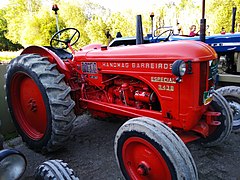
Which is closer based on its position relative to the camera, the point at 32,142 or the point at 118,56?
the point at 118,56

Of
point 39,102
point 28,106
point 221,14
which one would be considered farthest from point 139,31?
point 221,14

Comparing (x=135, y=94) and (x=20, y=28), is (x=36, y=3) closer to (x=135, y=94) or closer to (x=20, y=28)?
(x=20, y=28)

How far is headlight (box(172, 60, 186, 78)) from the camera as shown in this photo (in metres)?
1.94

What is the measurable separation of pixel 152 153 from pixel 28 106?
1.98 metres

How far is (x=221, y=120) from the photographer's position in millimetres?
2701

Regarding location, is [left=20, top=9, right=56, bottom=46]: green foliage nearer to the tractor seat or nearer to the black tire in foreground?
the tractor seat

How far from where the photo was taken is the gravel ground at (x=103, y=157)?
98.3 inches

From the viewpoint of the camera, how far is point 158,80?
2262 mm

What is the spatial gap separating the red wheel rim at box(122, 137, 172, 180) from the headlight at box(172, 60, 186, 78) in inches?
24.8

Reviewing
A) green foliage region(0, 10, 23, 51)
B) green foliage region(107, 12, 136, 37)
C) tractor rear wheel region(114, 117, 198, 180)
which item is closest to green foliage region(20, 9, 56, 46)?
green foliage region(107, 12, 136, 37)

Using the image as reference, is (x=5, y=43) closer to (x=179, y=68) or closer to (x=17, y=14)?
(x=17, y=14)

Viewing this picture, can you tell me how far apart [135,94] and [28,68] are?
1.33m

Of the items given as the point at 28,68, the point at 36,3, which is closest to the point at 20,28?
the point at 36,3

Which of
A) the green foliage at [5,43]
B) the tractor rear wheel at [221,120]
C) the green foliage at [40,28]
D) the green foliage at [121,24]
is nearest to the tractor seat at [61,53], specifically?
the tractor rear wheel at [221,120]
